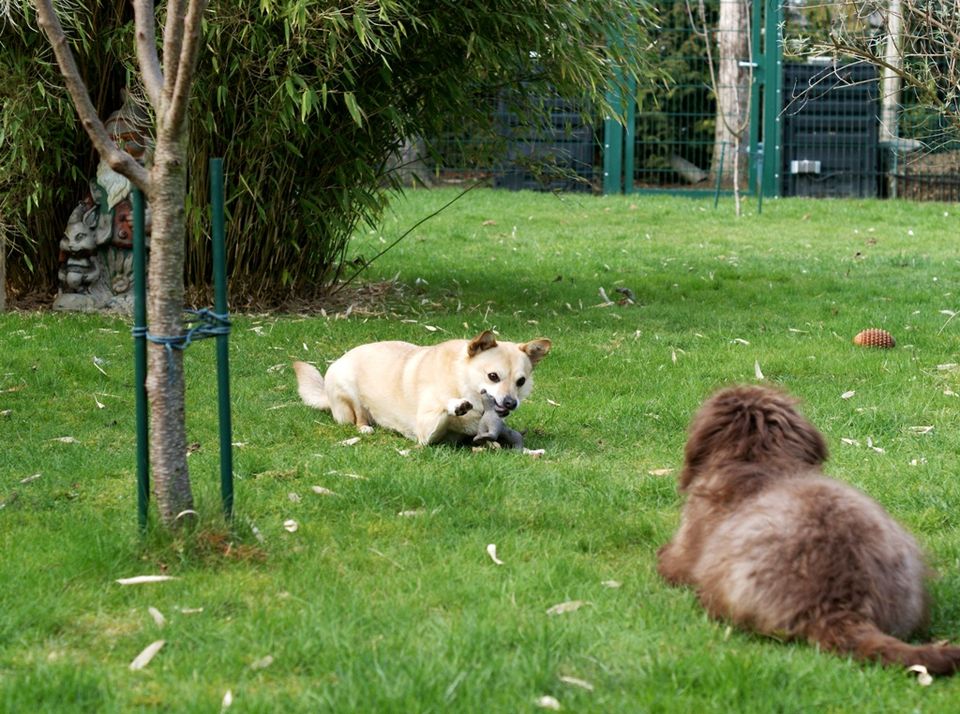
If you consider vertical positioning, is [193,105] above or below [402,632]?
above

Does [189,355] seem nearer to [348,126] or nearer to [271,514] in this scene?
[348,126]

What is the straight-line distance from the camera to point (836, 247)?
13484 mm

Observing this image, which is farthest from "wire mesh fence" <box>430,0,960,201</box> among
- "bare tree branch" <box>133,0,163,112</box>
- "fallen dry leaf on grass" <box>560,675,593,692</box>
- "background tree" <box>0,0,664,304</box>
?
"fallen dry leaf on grass" <box>560,675,593,692</box>

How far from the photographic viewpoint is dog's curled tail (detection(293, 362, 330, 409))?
6.41 m

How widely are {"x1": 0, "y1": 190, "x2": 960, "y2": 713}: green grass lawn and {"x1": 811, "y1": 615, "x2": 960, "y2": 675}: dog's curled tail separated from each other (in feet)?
0.14

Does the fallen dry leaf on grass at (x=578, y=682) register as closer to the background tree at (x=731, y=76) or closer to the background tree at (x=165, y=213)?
the background tree at (x=165, y=213)

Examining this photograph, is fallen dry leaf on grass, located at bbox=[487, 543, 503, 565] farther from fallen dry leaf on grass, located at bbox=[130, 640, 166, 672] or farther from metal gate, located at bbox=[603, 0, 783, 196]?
metal gate, located at bbox=[603, 0, 783, 196]

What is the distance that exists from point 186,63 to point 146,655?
1.81m

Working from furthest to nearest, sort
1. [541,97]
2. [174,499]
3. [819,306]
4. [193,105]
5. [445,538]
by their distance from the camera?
[541,97], [819,306], [193,105], [445,538], [174,499]

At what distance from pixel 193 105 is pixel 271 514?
185 inches

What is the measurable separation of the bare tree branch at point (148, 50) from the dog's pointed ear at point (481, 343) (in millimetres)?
1904

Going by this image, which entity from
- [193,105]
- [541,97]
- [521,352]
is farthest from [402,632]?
[541,97]

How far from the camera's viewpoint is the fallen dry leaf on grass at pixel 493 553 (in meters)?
4.07

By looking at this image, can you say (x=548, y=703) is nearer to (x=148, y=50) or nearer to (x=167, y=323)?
(x=167, y=323)
